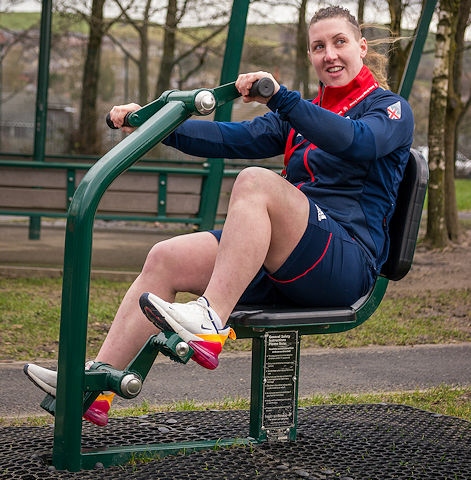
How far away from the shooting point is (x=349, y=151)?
2.70 m

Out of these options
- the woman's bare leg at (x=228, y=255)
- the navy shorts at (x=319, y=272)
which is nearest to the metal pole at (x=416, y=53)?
the navy shorts at (x=319, y=272)

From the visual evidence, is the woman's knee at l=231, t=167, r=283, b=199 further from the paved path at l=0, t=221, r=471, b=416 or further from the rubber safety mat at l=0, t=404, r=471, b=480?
the paved path at l=0, t=221, r=471, b=416

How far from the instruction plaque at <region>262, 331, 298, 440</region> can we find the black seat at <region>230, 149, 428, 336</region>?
9 centimetres

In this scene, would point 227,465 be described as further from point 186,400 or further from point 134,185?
point 134,185

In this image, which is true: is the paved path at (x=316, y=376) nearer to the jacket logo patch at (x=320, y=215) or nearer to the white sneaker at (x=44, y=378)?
the white sneaker at (x=44, y=378)

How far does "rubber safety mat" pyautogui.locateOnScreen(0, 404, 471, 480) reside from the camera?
8.93 ft

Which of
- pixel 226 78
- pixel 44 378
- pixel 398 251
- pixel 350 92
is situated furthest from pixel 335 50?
pixel 226 78

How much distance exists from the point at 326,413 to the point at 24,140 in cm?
2090

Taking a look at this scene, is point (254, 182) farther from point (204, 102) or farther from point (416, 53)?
point (416, 53)

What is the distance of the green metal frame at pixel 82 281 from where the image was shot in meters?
2.44

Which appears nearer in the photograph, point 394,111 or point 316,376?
point 394,111

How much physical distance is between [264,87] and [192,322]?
687mm

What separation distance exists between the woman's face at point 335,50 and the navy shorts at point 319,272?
50cm

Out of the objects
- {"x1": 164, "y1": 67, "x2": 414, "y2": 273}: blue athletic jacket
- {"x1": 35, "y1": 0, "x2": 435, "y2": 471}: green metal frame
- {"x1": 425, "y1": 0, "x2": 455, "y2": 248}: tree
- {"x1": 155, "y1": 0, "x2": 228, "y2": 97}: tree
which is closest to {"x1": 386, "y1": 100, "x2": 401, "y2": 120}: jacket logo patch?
{"x1": 164, "y1": 67, "x2": 414, "y2": 273}: blue athletic jacket
